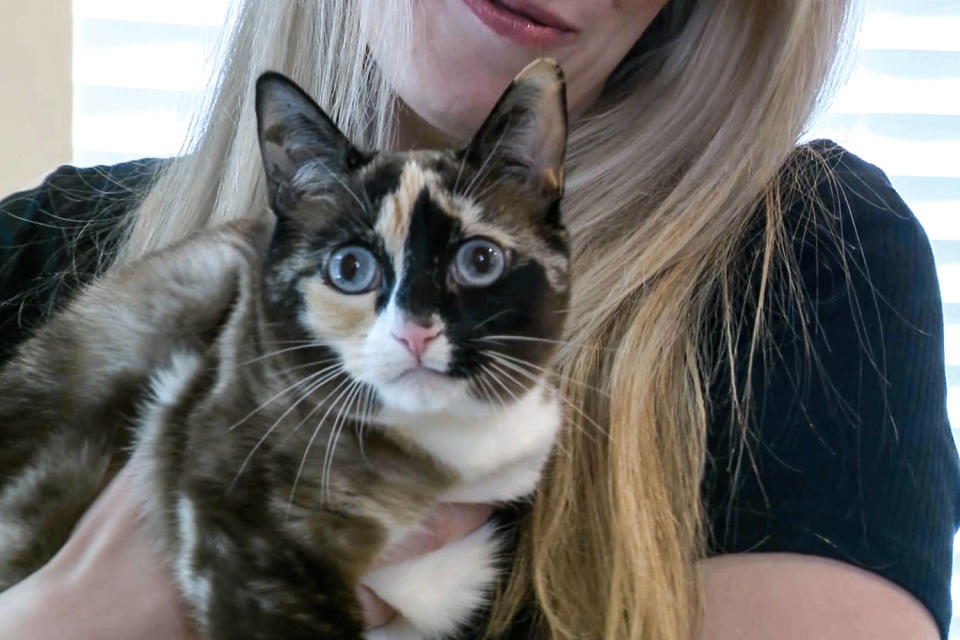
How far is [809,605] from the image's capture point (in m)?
0.85

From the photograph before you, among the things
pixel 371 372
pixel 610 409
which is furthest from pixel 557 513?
pixel 371 372

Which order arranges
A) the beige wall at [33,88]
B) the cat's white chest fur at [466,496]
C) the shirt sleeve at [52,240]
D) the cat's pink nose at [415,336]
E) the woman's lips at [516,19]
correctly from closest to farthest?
the cat's pink nose at [415,336], the cat's white chest fur at [466,496], the woman's lips at [516,19], the shirt sleeve at [52,240], the beige wall at [33,88]

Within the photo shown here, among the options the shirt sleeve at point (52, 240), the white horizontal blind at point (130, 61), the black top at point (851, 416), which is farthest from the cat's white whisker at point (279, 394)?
the white horizontal blind at point (130, 61)

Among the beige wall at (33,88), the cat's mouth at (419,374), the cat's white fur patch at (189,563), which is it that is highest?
the beige wall at (33,88)

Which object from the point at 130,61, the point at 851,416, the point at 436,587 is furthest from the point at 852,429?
the point at 130,61

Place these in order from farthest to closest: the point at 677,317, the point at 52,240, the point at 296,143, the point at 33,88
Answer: the point at 33,88 → the point at 52,240 → the point at 677,317 → the point at 296,143

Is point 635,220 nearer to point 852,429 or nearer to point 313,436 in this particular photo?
point 852,429

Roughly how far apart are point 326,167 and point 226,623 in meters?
0.37

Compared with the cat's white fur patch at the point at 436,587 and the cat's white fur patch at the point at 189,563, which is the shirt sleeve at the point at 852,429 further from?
the cat's white fur patch at the point at 189,563

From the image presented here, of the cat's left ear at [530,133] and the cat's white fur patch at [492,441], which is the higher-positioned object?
the cat's left ear at [530,133]

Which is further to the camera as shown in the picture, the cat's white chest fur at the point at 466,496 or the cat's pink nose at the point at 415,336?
the cat's white chest fur at the point at 466,496

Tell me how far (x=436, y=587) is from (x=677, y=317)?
358 millimetres

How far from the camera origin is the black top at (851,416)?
883 mm

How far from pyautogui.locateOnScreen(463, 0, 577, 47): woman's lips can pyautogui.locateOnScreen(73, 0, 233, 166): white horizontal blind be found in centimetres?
98
